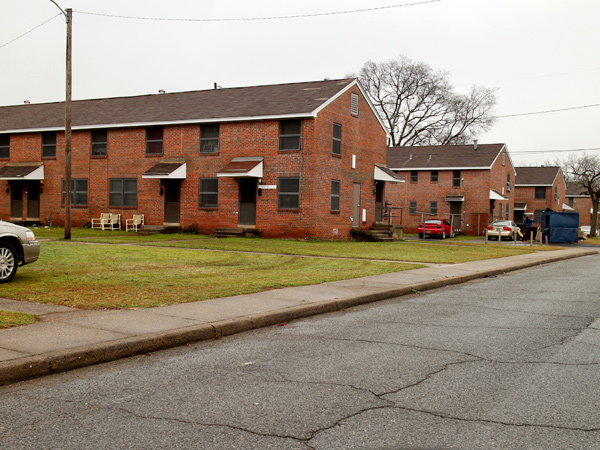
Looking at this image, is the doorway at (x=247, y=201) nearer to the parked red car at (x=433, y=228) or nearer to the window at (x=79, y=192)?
the window at (x=79, y=192)

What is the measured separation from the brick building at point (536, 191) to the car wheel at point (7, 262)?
6423 cm

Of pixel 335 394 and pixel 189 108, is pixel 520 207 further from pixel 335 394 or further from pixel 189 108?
pixel 335 394

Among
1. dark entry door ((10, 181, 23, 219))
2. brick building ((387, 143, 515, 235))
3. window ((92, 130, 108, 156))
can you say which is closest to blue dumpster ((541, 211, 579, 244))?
brick building ((387, 143, 515, 235))

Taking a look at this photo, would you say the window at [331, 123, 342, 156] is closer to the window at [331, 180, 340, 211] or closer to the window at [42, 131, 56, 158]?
the window at [331, 180, 340, 211]

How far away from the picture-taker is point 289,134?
28.5 m

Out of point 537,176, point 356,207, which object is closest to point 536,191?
point 537,176

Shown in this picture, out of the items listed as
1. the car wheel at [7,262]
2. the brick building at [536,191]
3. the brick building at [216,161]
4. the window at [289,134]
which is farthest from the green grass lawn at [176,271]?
the brick building at [536,191]

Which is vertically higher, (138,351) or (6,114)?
(6,114)

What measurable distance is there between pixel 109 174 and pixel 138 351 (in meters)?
27.7

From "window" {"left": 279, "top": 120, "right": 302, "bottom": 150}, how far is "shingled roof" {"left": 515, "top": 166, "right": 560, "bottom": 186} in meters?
48.5

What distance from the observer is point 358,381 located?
555 cm

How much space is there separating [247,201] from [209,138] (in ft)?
13.0

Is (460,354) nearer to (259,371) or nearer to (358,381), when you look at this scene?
(358,381)

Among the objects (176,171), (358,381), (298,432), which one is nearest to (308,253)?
(176,171)
